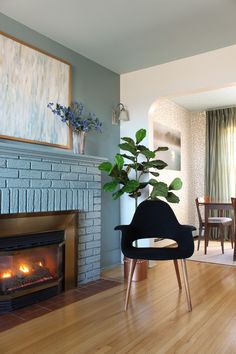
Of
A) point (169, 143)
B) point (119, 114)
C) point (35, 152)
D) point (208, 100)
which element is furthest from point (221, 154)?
point (35, 152)

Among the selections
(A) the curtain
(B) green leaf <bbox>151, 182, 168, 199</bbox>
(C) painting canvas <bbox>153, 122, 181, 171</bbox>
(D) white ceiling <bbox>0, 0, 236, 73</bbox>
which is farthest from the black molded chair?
(A) the curtain

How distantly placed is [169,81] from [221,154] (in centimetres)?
279

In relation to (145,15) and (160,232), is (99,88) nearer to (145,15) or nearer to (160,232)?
(145,15)

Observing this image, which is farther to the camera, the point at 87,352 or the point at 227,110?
the point at 227,110

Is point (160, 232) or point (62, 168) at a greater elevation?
point (62, 168)

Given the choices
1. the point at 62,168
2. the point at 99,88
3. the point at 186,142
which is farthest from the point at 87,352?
the point at 186,142

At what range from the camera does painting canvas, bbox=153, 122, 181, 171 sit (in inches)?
196

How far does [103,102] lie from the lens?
148 inches

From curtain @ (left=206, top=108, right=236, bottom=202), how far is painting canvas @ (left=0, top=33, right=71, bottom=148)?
3714 millimetres

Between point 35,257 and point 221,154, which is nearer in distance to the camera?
point 35,257

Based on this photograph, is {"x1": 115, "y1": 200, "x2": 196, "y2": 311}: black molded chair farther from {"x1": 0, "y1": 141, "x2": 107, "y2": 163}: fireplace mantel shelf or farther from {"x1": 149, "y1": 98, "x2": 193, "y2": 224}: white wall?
{"x1": 149, "y1": 98, "x2": 193, "y2": 224}: white wall

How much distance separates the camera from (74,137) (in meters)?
3.11

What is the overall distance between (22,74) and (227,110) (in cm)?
439

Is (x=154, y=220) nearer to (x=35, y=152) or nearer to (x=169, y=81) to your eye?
(x=35, y=152)
